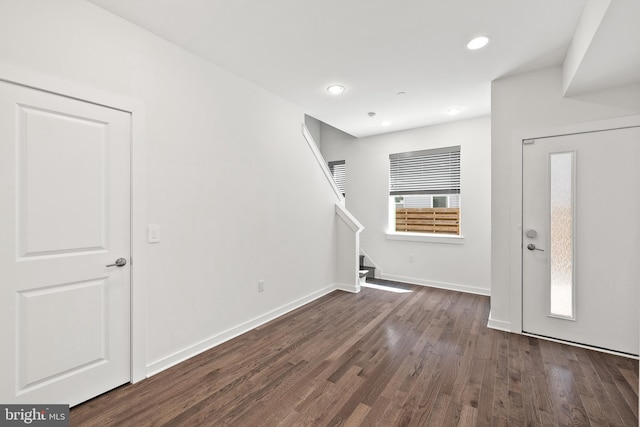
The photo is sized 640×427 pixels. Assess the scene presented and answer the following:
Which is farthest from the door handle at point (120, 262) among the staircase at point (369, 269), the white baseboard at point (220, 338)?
the staircase at point (369, 269)

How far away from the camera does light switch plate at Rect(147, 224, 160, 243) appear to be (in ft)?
7.10

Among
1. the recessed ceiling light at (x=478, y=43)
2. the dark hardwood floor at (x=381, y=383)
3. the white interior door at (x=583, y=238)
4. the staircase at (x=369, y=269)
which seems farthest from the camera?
the staircase at (x=369, y=269)

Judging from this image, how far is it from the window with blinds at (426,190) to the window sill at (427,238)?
5.0 inches

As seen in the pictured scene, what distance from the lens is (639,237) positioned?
242 centimetres

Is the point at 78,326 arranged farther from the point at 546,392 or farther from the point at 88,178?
the point at 546,392

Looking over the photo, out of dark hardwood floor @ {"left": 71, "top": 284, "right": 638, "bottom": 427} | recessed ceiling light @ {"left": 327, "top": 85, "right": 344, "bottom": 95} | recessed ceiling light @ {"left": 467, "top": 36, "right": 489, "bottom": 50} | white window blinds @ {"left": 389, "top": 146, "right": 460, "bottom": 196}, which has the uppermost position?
recessed ceiling light @ {"left": 327, "top": 85, "right": 344, "bottom": 95}

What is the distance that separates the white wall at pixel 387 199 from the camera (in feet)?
13.9

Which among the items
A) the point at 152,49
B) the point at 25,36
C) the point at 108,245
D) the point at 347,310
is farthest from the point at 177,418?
the point at 152,49

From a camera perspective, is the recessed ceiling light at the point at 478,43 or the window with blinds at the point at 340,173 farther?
the window with blinds at the point at 340,173

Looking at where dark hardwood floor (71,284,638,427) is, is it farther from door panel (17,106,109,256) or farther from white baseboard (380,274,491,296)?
white baseboard (380,274,491,296)

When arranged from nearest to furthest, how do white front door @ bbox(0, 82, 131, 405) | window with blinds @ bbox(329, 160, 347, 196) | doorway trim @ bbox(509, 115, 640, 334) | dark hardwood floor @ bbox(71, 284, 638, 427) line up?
1. white front door @ bbox(0, 82, 131, 405)
2. dark hardwood floor @ bbox(71, 284, 638, 427)
3. doorway trim @ bbox(509, 115, 640, 334)
4. window with blinds @ bbox(329, 160, 347, 196)

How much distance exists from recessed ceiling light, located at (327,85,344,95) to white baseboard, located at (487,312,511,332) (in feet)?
10.3

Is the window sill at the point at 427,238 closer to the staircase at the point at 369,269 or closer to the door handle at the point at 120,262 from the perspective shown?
the staircase at the point at 369,269

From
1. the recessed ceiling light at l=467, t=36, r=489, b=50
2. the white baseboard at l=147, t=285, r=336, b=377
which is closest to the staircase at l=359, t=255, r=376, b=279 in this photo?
the white baseboard at l=147, t=285, r=336, b=377
